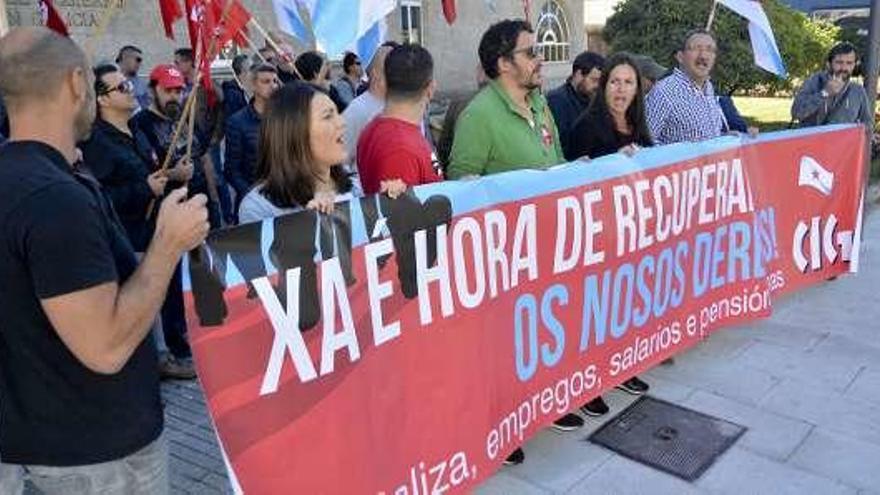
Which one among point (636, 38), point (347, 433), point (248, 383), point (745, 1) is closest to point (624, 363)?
point (347, 433)

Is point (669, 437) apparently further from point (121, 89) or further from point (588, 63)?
point (121, 89)

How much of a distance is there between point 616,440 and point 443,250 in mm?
1470

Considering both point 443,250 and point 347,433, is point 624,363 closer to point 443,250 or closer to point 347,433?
point 443,250

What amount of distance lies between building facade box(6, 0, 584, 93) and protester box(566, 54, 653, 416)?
6.50 feet

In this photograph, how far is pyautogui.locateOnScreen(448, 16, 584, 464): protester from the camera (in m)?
3.55

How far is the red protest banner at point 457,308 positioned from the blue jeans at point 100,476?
0.32 metres

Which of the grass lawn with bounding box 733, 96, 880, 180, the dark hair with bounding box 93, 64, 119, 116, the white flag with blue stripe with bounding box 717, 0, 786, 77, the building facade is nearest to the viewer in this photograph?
the dark hair with bounding box 93, 64, 119, 116

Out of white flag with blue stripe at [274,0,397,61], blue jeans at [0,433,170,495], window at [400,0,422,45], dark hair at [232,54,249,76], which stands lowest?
blue jeans at [0,433,170,495]

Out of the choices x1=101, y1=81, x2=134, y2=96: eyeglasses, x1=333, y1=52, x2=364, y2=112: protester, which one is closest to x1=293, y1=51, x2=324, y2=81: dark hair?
x1=333, y1=52, x2=364, y2=112: protester

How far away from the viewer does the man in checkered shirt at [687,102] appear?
474 cm

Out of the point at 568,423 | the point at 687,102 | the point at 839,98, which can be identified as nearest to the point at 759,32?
the point at 839,98

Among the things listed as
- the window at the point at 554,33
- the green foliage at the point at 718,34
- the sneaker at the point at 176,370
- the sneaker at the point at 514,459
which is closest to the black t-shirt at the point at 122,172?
the sneaker at the point at 176,370

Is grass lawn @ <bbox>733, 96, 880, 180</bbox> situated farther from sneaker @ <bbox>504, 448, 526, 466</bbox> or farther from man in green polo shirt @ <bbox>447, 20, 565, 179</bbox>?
sneaker @ <bbox>504, 448, 526, 466</bbox>

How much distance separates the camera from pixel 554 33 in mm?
21250
